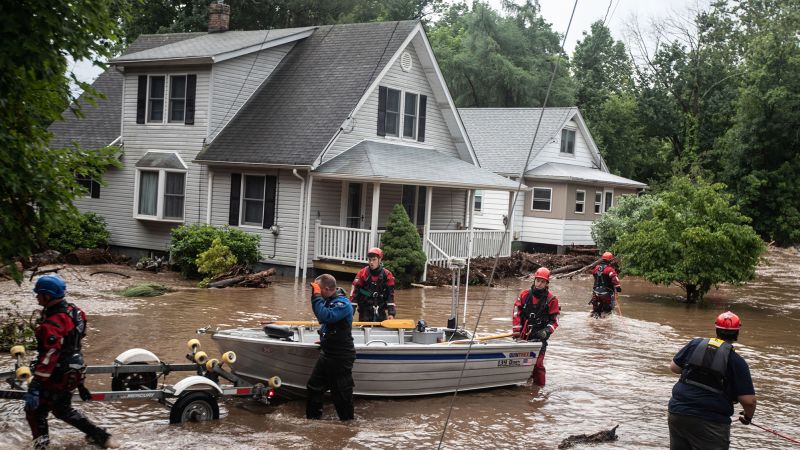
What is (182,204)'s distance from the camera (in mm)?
26000

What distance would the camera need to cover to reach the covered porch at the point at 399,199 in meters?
23.4

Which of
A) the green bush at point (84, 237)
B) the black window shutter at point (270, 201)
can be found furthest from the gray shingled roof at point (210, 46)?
the green bush at point (84, 237)

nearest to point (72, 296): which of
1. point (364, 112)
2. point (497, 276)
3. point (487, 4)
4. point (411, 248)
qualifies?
point (411, 248)

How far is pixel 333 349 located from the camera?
9828 mm

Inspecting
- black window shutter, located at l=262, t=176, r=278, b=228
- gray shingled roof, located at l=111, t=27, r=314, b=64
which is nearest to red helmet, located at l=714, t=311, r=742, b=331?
black window shutter, located at l=262, t=176, r=278, b=228

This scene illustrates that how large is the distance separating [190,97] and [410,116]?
6.79m

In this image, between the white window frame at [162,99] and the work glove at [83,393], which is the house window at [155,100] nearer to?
the white window frame at [162,99]

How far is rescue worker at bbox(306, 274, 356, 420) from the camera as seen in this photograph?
385 inches

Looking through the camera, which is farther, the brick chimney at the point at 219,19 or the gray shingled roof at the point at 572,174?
the gray shingled roof at the point at 572,174

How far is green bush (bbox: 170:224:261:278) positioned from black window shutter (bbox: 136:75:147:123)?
4.93 meters

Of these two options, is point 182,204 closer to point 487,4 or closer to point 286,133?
point 286,133

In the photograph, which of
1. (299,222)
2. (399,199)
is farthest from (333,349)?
(399,199)

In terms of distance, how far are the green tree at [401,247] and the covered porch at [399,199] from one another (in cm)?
46

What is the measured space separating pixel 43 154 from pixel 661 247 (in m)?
17.9
